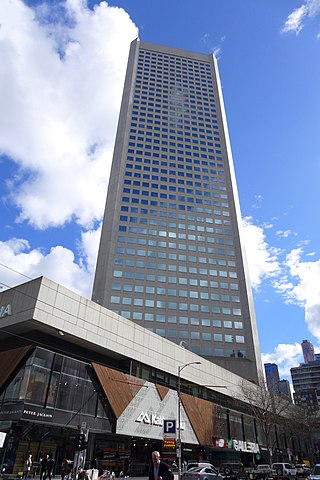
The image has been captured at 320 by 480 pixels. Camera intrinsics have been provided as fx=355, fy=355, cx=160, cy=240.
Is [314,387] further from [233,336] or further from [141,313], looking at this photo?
[141,313]

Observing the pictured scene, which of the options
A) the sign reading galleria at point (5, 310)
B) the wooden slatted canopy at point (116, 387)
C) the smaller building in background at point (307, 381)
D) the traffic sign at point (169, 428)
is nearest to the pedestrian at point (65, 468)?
the wooden slatted canopy at point (116, 387)

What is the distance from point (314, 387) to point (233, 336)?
4833 inches

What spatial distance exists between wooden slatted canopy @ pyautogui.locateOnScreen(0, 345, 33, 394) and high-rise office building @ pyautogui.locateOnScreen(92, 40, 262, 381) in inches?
1785

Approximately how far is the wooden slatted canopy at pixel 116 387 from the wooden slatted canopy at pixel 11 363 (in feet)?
23.5

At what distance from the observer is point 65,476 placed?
27.2m

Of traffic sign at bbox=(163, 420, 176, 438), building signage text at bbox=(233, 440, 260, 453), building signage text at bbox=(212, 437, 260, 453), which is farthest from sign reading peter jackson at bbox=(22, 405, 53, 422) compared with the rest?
building signage text at bbox=(233, 440, 260, 453)

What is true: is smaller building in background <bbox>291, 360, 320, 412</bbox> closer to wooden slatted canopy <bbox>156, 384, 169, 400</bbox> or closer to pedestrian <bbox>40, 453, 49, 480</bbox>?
wooden slatted canopy <bbox>156, 384, 169, 400</bbox>

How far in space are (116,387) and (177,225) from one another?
6034 cm

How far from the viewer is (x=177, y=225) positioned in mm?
91375

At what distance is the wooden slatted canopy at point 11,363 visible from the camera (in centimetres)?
2773

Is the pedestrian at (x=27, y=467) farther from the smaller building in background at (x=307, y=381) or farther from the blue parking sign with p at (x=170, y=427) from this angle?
the smaller building in background at (x=307, y=381)

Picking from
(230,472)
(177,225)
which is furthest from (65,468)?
(177,225)

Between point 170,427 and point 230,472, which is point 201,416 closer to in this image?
point 230,472

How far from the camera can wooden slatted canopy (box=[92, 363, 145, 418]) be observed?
33.1m
